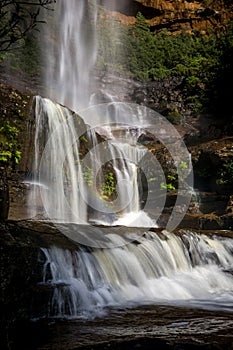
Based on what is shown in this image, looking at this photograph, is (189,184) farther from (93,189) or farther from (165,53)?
(165,53)

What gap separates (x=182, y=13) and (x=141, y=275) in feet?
97.3

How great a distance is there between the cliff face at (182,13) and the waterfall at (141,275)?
26702mm

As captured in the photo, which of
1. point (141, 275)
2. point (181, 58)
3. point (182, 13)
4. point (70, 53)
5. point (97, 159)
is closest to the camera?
point (141, 275)

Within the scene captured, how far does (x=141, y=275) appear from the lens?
5898 millimetres

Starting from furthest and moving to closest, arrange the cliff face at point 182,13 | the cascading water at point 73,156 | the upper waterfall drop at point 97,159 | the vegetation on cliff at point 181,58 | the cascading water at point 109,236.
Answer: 1. the cliff face at point 182,13
2. the vegetation on cliff at point 181,58
3. the upper waterfall drop at point 97,159
4. the cascading water at point 73,156
5. the cascading water at point 109,236

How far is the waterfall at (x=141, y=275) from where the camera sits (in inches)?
182

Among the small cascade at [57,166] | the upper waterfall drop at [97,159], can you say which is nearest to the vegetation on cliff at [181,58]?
the upper waterfall drop at [97,159]

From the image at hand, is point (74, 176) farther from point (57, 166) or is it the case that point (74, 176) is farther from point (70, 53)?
point (70, 53)

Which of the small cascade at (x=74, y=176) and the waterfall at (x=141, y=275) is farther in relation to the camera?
the small cascade at (x=74, y=176)

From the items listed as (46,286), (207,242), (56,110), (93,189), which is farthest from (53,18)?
(46,286)

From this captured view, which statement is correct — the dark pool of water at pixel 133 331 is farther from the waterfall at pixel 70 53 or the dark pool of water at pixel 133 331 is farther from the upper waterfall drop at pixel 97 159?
the waterfall at pixel 70 53

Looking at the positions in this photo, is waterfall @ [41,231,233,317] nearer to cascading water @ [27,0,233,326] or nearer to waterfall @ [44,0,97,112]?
cascading water @ [27,0,233,326]

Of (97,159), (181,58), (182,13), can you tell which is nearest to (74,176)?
(97,159)

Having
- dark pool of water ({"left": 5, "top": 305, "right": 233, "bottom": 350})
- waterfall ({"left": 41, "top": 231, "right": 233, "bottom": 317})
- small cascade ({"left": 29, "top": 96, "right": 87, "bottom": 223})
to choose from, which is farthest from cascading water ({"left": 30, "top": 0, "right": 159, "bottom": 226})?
dark pool of water ({"left": 5, "top": 305, "right": 233, "bottom": 350})
